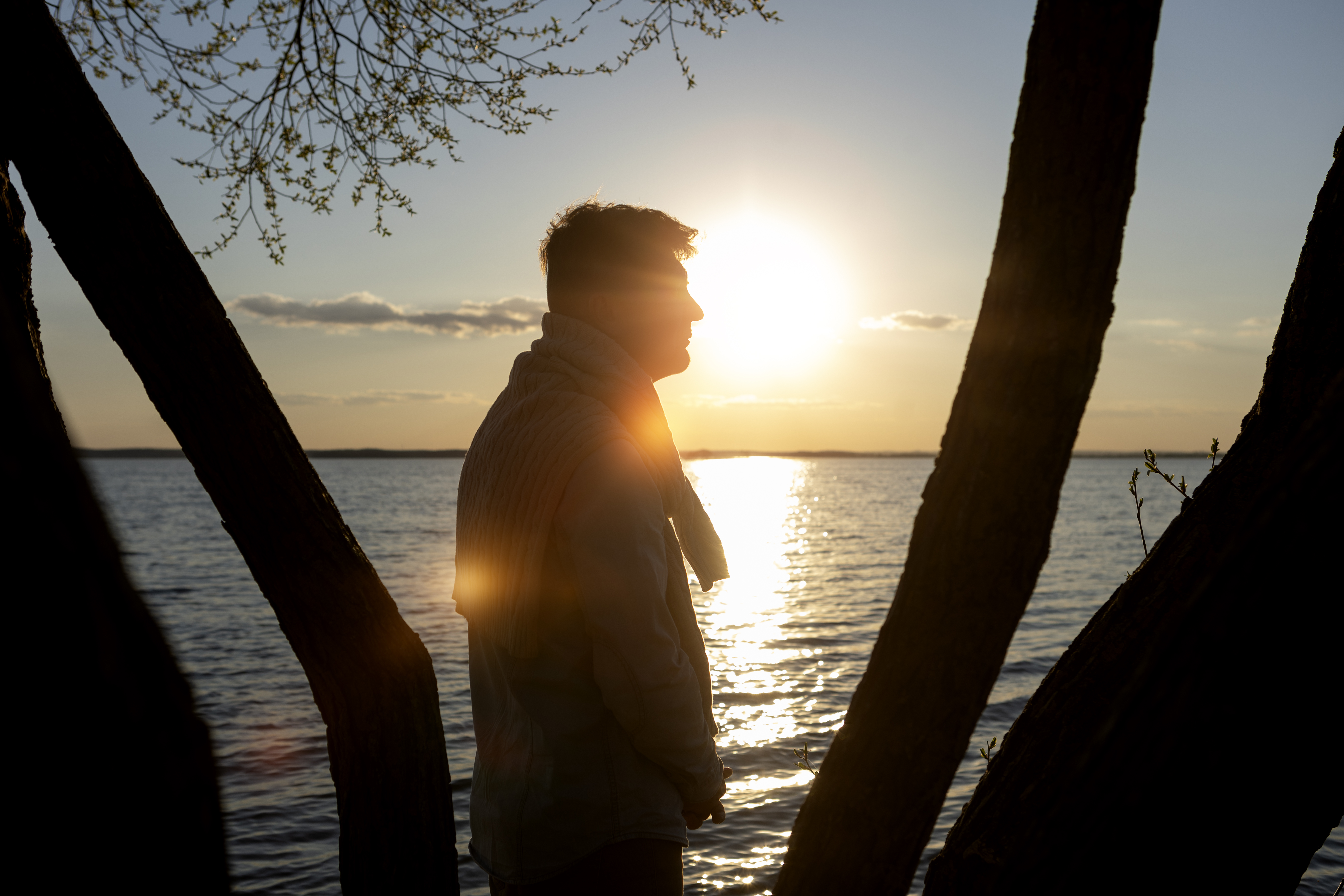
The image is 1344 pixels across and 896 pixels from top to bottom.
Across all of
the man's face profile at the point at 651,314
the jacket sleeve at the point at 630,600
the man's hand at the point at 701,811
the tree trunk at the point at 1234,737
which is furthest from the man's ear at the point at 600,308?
the tree trunk at the point at 1234,737

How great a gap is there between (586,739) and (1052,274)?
138cm

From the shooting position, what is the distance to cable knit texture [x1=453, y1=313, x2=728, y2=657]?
1.88 m

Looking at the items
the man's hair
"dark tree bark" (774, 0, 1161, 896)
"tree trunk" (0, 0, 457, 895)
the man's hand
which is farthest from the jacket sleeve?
"tree trunk" (0, 0, 457, 895)

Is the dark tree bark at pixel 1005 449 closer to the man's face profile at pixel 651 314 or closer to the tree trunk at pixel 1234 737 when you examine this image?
the tree trunk at pixel 1234 737

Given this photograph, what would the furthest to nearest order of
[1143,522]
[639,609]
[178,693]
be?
[1143,522]
[639,609]
[178,693]

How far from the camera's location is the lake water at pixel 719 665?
7875 mm

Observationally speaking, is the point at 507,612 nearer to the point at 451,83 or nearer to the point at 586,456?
the point at 586,456

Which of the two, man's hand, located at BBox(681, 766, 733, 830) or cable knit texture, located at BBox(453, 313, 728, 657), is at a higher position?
cable knit texture, located at BBox(453, 313, 728, 657)

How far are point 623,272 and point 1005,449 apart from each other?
1.07 m

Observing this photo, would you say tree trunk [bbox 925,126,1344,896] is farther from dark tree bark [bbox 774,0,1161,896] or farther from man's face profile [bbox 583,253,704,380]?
man's face profile [bbox 583,253,704,380]

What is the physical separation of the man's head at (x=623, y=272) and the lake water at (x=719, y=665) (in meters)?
1.15

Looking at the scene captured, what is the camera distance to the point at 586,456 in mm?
1845

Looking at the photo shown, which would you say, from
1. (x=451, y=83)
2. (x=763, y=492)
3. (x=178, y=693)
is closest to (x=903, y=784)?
(x=178, y=693)

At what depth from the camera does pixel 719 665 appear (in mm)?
14609
